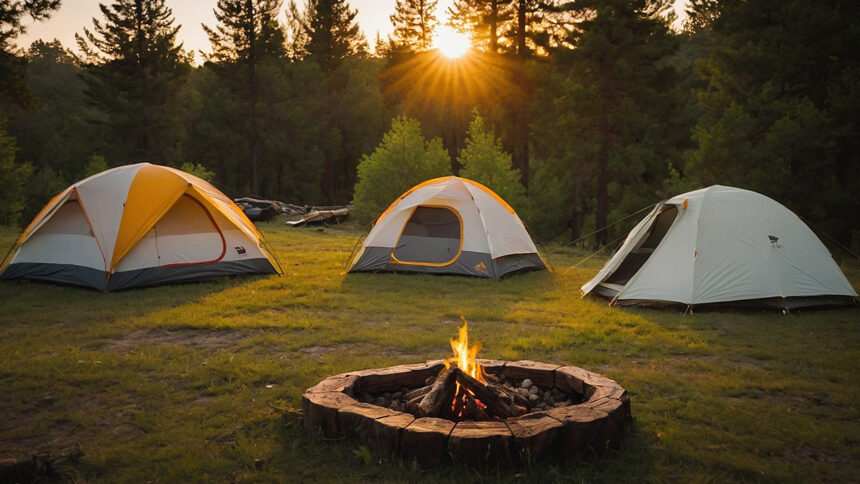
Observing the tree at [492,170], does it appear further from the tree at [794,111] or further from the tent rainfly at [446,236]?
the tent rainfly at [446,236]

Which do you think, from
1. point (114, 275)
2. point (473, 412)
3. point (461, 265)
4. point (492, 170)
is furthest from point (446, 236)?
point (492, 170)

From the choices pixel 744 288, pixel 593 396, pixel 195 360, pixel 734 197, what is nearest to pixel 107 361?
pixel 195 360

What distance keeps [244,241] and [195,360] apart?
4977 mm

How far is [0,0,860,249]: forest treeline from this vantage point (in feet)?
57.4

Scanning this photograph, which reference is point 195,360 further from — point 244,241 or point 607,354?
point 244,241

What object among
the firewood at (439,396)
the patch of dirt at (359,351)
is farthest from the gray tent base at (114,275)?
the firewood at (439,396)

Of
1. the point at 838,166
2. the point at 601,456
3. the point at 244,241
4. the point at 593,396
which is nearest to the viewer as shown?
the point at 601,456

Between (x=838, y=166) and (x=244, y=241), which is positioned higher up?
(x=838, y=166)

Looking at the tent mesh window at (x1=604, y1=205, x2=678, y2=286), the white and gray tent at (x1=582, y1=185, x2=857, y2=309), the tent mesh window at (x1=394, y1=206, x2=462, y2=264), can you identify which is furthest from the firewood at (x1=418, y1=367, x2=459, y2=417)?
the tent mesh window at (x1=394, y1=206, x2=462, y2=264)

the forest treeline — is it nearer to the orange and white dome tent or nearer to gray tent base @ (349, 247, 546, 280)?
the orange and white dome tent

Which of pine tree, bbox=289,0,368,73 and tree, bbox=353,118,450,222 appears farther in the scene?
pine tree, bbox=289,0,368,73

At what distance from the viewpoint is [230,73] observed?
35531 millimetres

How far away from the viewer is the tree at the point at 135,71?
3228cm

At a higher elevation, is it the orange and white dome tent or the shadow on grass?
the orange and white dome tent
